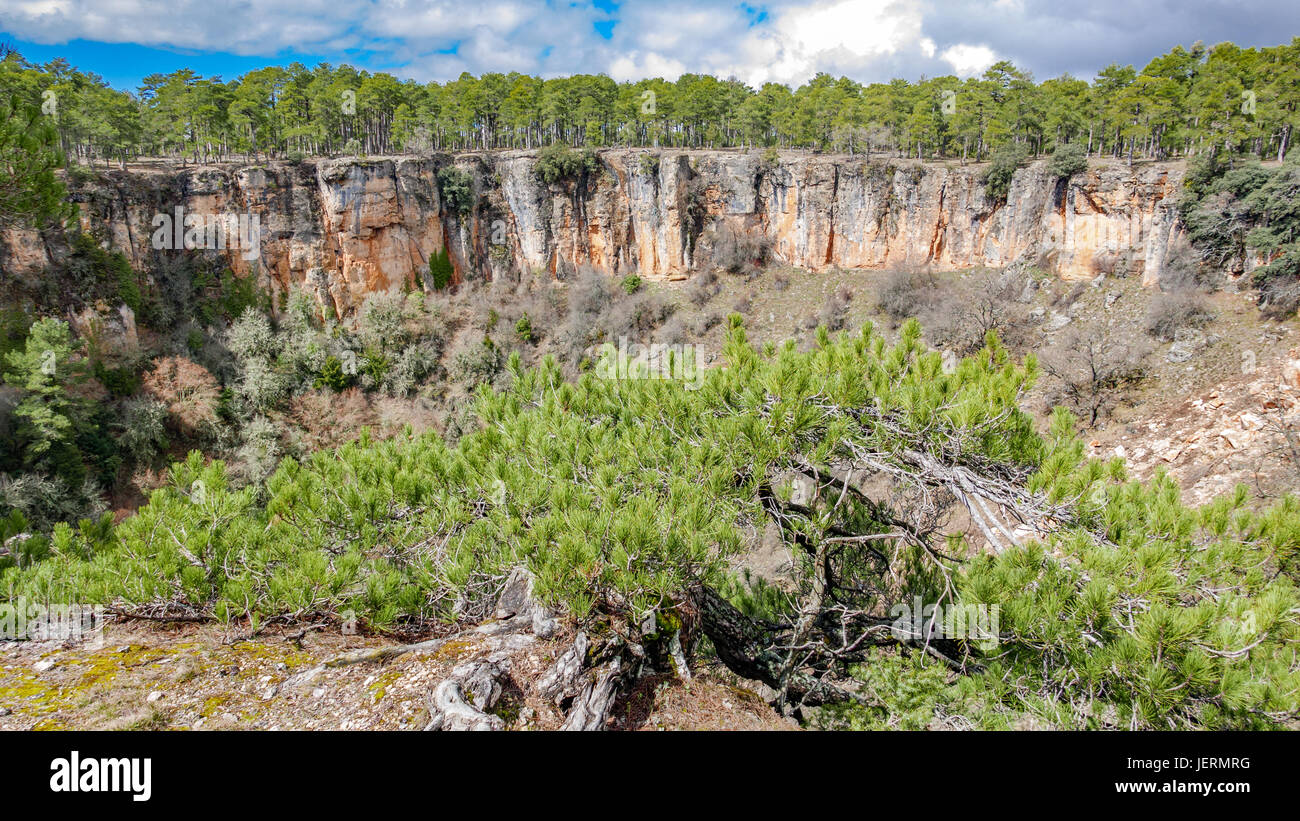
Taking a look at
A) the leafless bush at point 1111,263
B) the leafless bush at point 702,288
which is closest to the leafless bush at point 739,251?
the leafless bush at point 702,288

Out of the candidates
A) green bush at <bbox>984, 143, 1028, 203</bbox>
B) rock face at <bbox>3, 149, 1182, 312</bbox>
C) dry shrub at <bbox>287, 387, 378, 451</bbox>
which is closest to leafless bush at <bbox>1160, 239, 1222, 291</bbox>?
rock face at <bbox>3, 149, 1182, 312</bbox>

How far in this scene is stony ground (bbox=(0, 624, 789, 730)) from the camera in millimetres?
3125

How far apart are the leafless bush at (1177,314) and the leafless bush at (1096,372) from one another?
0.67 m

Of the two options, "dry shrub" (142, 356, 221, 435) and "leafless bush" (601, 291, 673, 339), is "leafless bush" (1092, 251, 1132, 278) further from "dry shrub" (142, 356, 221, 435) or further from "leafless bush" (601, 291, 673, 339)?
"dry shrub" (142, 356, 221, 435)

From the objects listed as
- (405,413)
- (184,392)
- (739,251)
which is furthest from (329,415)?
(739,251)

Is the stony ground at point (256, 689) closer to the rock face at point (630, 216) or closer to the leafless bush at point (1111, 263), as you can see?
the rock face at point (630, 216)

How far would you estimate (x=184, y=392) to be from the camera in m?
20.1

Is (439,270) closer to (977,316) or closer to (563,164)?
(563,164)

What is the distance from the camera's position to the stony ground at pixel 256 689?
10.3ft

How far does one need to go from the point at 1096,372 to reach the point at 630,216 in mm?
21059

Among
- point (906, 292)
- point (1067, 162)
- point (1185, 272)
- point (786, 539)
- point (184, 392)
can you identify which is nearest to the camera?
point (786, 539)

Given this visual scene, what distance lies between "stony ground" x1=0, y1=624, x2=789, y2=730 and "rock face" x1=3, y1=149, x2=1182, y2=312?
915 inches
